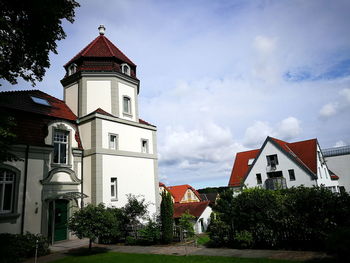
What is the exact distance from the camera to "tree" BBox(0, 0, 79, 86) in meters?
11.5

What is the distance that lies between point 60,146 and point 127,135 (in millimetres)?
5370

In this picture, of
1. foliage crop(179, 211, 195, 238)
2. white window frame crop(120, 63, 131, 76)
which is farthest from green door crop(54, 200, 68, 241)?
white window frame crop(120, 63, 131, 76)

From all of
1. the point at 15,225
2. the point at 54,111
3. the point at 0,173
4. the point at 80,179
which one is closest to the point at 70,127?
the point at 54,111

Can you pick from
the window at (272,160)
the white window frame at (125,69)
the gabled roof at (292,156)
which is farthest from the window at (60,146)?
the window at (272,160)

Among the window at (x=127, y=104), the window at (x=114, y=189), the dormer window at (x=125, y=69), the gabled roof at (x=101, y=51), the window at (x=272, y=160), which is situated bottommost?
the window at (x=114, y=189)

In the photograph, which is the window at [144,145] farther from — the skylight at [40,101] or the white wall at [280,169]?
the white wall at [280,169]

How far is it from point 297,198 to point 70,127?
51.2 feet

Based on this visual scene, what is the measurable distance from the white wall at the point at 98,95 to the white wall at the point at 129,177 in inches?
183

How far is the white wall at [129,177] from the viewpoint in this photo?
18.0 m

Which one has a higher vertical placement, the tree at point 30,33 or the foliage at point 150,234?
the tree at point 30,33

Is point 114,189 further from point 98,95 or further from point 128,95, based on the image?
point 128,95

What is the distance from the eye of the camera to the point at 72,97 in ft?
70.1

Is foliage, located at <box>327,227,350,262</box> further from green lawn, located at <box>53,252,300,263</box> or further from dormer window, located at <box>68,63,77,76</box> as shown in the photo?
dormer window, located at <box>68,63,77,76</box>

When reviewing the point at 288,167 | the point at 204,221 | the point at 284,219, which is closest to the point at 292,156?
the point at 288,167
